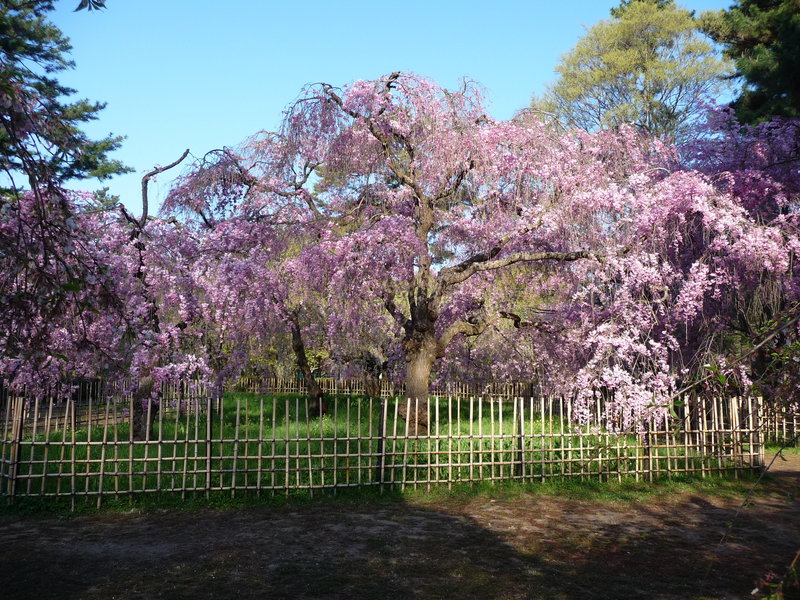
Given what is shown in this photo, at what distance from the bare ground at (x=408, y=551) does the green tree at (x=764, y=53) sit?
8369 mm

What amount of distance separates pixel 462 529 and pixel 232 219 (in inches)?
370

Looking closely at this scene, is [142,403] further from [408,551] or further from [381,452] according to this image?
[408,551]

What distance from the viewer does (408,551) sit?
791cm

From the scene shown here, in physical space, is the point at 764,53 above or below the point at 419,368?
above

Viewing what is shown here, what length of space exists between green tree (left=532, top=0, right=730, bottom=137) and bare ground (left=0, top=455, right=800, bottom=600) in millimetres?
23690

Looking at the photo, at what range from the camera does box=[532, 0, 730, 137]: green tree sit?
100 ft

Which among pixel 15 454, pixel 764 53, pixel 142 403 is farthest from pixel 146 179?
pixel 764 53

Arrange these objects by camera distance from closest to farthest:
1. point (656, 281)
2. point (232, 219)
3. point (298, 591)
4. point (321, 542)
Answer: point (298, 591) → point (321, 542) → point (656, 281) → point (232, 219)

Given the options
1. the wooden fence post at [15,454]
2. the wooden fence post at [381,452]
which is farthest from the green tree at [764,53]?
the wooden fence post at [15,454]

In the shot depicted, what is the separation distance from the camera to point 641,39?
3181 centimetres

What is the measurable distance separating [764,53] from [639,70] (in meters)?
15.2

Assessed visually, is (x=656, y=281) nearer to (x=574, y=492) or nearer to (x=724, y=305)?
(x=724, y=305)

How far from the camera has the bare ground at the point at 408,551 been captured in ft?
21.9

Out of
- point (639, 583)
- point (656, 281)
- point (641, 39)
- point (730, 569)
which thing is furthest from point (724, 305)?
point (641, 39)
